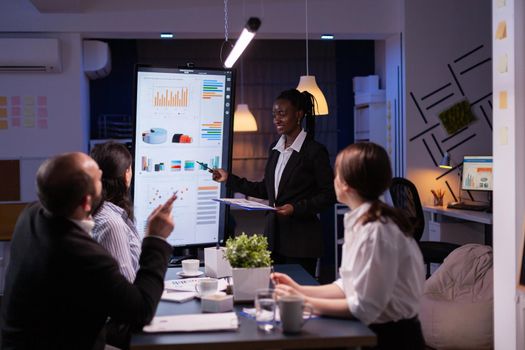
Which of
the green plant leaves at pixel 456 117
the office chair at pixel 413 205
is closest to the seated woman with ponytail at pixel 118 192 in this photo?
the office chair at pixel 413 205

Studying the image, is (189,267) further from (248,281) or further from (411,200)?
(411,200)

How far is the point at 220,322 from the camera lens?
1.93 m

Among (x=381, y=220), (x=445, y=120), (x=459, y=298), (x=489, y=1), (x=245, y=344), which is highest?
(x=489, y=1)

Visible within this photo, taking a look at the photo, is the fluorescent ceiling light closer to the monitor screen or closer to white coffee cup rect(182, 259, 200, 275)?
white coffee cup rect(182, 259, 200, 275)

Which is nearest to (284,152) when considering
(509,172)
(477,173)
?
(509,172)

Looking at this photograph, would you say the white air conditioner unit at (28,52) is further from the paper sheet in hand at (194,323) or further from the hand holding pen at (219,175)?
the paper sheet in hand at (194,323)

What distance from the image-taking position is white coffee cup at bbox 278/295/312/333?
1809mm

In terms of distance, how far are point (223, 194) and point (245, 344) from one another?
6.93 feet

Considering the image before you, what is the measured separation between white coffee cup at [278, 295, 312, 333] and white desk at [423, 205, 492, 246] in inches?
145

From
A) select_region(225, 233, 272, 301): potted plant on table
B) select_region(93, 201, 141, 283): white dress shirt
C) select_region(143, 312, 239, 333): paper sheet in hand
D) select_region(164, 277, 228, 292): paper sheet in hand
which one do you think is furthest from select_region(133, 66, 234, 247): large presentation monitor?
select_region(143, 312, 239, 333): paper sheet in hand

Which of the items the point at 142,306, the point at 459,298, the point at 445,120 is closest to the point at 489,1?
the point at 445,120

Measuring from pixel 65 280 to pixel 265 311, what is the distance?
57 centimetres

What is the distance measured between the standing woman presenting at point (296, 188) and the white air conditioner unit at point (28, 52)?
3.19 m

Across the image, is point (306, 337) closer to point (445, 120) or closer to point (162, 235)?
point (162, 235)
